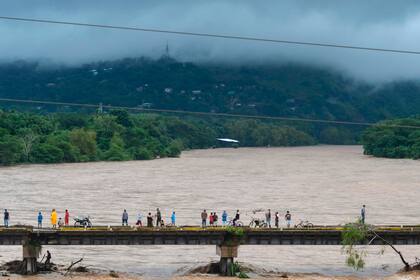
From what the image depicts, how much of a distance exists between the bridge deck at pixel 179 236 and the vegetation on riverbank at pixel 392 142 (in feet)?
340

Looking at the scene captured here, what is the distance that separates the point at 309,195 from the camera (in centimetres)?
8012

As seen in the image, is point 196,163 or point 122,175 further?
point 196,163

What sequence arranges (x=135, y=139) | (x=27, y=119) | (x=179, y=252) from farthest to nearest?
(x=135, y=139) → (x=27, y=119) → (x=179, y=252)

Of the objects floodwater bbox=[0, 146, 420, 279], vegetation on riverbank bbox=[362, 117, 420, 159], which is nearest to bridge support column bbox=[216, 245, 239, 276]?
floodwater bbox=[0, 146, 420, 279]

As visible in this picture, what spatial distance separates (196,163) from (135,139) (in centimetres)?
2460

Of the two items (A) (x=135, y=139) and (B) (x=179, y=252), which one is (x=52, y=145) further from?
(B) (x=179, y=252)

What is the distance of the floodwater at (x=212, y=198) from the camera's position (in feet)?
153

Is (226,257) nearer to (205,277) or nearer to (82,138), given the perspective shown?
(205,277)

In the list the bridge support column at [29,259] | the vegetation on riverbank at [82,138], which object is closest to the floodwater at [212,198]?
the bridge support column at [29,259]

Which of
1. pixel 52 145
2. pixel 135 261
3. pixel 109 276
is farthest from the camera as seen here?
pixel 52 145

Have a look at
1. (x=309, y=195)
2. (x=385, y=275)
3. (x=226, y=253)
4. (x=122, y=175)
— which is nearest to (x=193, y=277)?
(x=226, y=253)

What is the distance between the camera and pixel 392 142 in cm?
15388

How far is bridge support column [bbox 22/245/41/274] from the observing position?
40688mm

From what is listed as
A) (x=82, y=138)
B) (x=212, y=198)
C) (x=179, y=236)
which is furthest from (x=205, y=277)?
(x=82, y=138)
